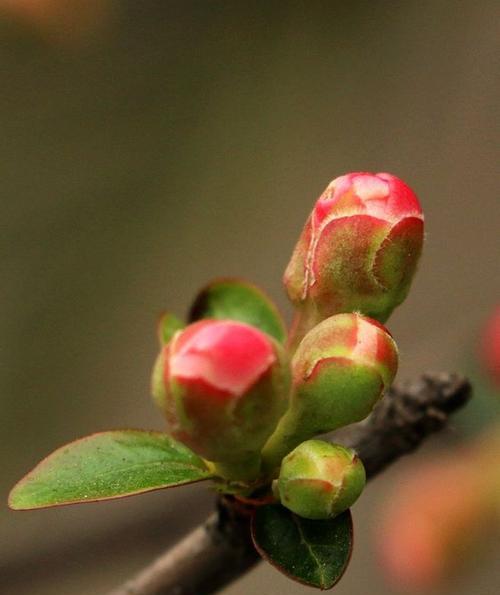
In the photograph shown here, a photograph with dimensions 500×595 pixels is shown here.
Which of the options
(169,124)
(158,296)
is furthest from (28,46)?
(158,296)

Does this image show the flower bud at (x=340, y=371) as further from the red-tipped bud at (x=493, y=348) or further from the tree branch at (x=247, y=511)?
the red-tipped bud at (x=493, y=348)

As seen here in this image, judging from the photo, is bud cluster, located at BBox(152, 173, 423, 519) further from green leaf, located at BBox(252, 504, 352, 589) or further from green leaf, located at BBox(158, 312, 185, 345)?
green leaf, located at BBox(158, 312, 185, 345)

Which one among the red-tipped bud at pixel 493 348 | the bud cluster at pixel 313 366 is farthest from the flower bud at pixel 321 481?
the red-tipped bud at pixel 493 348

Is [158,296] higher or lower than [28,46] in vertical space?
lower

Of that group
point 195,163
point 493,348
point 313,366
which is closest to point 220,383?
point 313,366

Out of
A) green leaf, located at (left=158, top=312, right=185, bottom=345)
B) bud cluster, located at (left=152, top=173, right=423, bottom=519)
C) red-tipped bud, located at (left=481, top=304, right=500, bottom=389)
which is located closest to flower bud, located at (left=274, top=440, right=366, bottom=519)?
bud cluster, located at (left=152, top=173, right=423, bottom=519)

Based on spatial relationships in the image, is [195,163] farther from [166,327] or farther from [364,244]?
[364,244]

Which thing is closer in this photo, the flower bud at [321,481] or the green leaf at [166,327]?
the flower bud at [321,481]

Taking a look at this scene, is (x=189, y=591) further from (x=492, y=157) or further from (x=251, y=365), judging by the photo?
(x=492, y=157)
